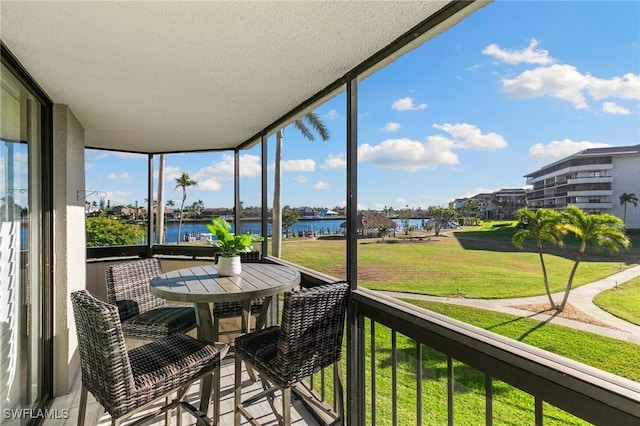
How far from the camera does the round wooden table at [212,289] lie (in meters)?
2.08

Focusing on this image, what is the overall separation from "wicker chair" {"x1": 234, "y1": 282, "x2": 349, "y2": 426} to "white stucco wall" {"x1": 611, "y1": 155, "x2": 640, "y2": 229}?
1.34 meters

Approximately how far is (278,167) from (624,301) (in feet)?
32.2

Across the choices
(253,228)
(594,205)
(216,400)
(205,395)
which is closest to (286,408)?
(216,400)

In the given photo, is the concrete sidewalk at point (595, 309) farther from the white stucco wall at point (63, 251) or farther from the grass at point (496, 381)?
the white stucco wall at point (63, 251)

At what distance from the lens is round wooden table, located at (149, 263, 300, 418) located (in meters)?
2.08

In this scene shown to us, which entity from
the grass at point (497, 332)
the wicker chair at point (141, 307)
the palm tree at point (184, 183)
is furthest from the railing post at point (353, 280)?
the palm tree at point (184, 183)

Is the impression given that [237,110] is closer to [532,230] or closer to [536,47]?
[536,47]

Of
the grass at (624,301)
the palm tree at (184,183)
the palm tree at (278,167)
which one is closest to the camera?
the grass at (624,301)

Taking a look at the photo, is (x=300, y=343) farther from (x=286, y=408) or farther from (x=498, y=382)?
(x=498, y=382)

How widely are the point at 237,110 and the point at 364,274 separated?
6.56ft

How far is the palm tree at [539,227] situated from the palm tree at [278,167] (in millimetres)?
8246

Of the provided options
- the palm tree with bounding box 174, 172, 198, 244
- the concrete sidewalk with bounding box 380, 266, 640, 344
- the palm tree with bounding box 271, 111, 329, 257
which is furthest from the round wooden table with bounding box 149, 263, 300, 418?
the palm tree with bounding box 271, 111, 329, 257

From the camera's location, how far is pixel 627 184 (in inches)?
44.6

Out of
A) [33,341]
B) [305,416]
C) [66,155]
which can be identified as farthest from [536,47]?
[33,341]
